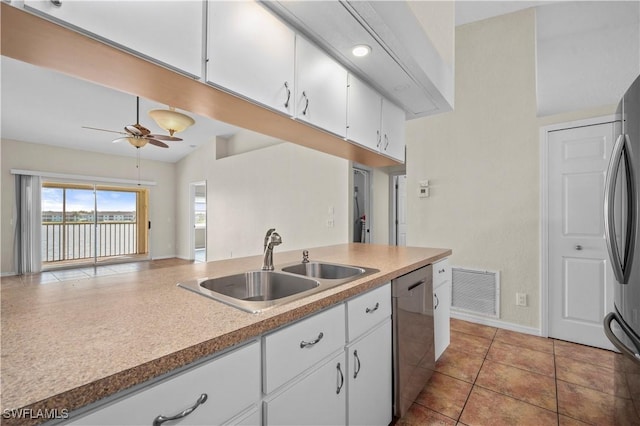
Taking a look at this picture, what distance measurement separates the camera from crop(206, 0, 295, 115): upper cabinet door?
1.15m

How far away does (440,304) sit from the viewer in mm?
2236

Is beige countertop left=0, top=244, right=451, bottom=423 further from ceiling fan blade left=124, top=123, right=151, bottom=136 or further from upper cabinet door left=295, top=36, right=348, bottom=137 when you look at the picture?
ceiling fan blade left=124, top=123, right=151, bottom=136

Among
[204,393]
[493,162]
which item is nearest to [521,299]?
[493,162]

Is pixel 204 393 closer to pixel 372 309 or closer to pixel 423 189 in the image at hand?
pixel 372 309

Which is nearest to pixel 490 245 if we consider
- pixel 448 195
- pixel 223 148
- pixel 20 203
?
pixel 448 195

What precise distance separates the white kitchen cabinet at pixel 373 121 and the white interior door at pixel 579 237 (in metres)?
1.58

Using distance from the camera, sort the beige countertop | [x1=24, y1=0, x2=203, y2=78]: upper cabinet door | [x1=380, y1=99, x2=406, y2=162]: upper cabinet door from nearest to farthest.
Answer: the beige countertop, [x1=24, y1=0, x2=203, y2=78]: upper cabinet door, [x1=380, y1=99, x2=406, y2=162]: upper cabinet door

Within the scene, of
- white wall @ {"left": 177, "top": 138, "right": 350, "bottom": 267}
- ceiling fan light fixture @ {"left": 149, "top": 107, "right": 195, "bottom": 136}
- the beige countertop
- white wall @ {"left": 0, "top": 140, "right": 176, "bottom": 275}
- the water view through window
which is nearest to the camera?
the beige countertop

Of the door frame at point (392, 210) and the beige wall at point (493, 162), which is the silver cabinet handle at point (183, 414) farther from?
the door frame at point (392, 210)

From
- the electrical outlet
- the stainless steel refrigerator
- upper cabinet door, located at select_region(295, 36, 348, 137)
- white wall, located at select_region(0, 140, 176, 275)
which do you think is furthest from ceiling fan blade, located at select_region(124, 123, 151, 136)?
the electrical outlet

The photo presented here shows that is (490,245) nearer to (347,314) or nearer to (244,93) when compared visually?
(347,314)

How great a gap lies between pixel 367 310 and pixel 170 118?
331 cm

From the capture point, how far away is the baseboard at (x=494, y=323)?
2.90m

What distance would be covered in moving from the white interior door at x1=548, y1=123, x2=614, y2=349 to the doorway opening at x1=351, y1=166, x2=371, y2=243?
2.66 metres
